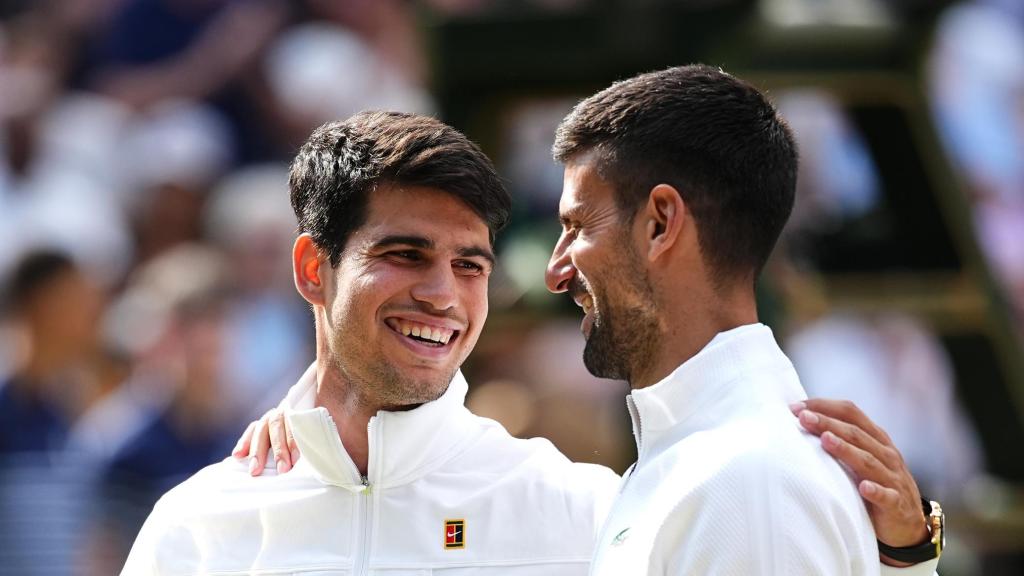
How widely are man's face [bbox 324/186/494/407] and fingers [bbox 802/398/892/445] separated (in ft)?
2.34

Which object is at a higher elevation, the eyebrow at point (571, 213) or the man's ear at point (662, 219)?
the eyebrow at point (571, 213)

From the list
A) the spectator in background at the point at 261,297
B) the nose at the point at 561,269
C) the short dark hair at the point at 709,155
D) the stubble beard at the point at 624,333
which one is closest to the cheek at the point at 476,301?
the nose at the point at 561,269

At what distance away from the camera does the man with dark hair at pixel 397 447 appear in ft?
8.87

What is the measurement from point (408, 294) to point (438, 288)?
2.2 inches

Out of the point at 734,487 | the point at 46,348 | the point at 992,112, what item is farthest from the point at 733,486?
the point at 992,112

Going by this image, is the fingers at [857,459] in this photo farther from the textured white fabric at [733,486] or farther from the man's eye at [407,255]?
the man's eye at [407,255]

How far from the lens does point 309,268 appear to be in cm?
291

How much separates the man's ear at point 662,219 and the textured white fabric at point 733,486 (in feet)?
0.54

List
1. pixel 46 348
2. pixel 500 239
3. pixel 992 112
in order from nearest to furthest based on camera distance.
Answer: pixel 500 239 → pixel 46 348 → pixel 992 112

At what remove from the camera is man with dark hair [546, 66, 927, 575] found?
2.13 metres

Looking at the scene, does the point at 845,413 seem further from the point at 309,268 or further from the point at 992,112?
the point at 992,112

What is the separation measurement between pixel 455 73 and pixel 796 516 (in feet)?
7.60

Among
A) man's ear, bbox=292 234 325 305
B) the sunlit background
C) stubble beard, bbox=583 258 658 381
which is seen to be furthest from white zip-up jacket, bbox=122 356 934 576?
the sunlit background

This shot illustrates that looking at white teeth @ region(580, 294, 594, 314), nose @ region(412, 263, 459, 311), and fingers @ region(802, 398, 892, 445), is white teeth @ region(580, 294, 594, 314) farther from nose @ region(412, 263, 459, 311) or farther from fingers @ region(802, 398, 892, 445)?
fingers @ region(802, 398, 892, 445)
